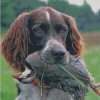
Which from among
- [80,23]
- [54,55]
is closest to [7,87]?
[80,23]

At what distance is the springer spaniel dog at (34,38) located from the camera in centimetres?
277

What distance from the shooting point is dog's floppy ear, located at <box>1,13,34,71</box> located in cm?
299

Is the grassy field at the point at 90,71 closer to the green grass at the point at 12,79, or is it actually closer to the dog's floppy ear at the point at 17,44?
the green grass at the point at 12,79

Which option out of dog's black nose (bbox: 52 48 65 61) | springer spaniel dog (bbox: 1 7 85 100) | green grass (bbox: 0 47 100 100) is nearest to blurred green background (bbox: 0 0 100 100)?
green grass (bbox: 0 47 100 100)

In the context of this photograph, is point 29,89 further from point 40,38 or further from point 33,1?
point 33,1

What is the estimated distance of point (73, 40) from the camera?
332 cm

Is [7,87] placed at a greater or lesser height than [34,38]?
lesser

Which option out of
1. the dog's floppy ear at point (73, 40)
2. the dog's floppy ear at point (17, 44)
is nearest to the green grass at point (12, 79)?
the dog's floppy ear at point (17, 44)

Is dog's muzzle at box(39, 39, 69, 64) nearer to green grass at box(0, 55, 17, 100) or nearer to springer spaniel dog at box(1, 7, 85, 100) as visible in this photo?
springer spaniel dog at box(1, 7, 85, 100)

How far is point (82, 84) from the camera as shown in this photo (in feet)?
7.93

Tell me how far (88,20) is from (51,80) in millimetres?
3474

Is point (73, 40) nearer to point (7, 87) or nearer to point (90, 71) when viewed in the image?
point (90, 71)

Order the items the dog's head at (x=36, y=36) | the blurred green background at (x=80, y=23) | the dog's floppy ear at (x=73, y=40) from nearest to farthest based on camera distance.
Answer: the dog's head at (x=36, y=36), the dog's floppy ear at (x=73, y=40), the blurred green background at (x=80, y=23)

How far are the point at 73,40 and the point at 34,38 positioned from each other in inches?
25.7
